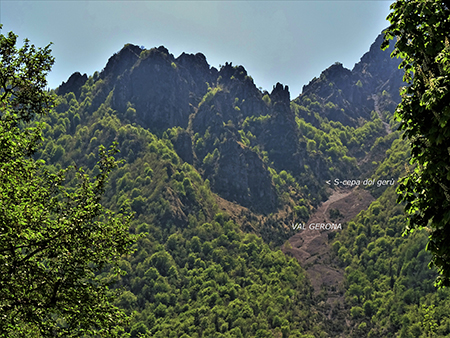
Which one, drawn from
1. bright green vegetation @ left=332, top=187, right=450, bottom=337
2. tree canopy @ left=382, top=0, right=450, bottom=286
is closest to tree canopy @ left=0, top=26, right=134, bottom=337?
tree canopy @ left=382, top=0, right=450, bottom=286

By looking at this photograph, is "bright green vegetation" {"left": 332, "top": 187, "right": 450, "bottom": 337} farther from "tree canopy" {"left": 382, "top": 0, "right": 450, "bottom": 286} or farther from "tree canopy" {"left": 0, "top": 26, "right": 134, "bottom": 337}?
"tree canopy" {"left": 0, "top": 26, "right": 134, "bottom": 337}

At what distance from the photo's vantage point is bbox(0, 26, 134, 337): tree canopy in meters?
14.6

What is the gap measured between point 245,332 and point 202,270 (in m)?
44.6

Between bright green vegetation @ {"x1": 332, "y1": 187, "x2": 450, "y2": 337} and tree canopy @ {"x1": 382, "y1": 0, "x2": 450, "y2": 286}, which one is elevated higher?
tree canopy @ {"x1": 382, "y1": 0, "x2": 450, "y2": 286}

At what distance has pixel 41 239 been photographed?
604 inches

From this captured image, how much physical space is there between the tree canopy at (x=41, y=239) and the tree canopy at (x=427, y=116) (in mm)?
11770

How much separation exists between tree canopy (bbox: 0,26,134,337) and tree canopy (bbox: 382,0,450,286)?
1177cm

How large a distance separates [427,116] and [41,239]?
46.7 ft

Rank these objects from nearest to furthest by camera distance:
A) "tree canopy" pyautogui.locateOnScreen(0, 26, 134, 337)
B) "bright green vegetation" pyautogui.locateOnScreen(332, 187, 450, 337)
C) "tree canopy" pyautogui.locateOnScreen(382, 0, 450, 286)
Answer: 1. "tree canopy" pyautogui.locateOnScreen(382, 0, 450, 286)
2. "tree canopy" pyautogui.locateOnScreen(0, 26, 134, 337)
3. "bright green vegetation" pyautogui.locateOnScreen(332, 187, 450, 337)

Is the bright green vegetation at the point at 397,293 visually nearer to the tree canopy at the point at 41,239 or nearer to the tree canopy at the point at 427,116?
the tree canopy at the point at 427,116

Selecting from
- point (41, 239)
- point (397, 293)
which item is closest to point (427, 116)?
point (41, 239)

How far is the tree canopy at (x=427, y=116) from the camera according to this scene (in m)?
12.1

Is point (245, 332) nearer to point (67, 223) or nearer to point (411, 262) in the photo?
point (411, 262)

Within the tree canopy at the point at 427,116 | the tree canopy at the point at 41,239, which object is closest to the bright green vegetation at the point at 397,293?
the tree canopy at the point at 427,116
